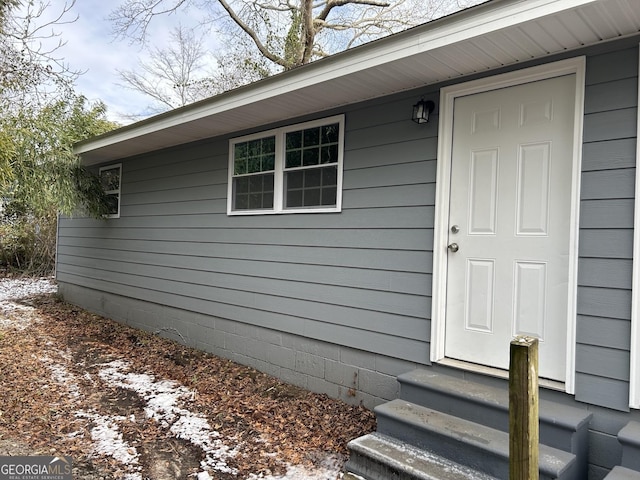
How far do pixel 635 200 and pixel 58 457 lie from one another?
3.75 metres

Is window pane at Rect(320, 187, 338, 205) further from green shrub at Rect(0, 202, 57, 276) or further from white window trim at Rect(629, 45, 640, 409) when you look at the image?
green shrub at Rect(0, 202, 57, 276)

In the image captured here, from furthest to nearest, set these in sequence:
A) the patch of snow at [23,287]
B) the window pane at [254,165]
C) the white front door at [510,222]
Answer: the patch of snow at [23,287] < the window pane at [254,165] < the white front door at [510,222]

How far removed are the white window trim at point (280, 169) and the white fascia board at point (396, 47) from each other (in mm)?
518

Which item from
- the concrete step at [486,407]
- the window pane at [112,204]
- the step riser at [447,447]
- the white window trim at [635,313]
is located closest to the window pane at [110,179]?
the window pane at [112,204]

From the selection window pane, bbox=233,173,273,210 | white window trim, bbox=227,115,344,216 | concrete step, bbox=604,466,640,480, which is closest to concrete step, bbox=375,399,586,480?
concrete step, bbox=604,466,640,480

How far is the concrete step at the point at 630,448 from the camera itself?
80.9 inches

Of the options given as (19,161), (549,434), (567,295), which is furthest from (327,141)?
(19,161)

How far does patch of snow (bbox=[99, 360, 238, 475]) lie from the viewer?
9.53ft

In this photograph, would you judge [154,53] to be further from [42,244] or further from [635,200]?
[635,200]

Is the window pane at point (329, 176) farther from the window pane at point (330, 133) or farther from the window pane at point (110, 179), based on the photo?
the window pane at point (110, 179)

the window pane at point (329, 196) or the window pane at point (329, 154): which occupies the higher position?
the window pane at point (329, 154)

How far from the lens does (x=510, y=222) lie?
9.23 ft

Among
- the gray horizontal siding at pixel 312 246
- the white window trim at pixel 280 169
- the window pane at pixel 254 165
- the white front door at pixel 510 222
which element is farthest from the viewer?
the window pane at pixel 254 165

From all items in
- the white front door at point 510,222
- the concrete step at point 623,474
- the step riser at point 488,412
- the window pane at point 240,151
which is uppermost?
the window pane at point 240,151
